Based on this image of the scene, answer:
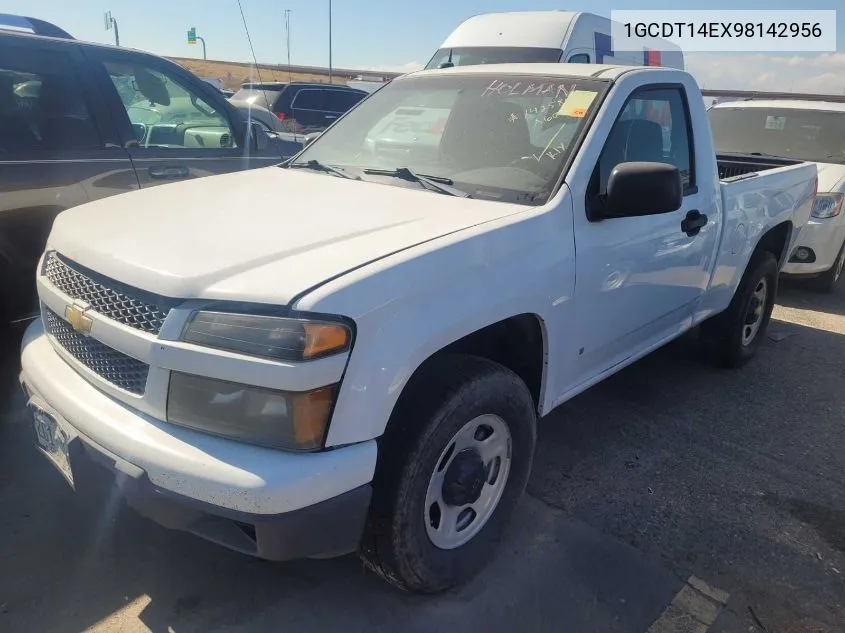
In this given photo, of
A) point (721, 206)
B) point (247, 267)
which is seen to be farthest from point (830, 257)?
point (247, 267)

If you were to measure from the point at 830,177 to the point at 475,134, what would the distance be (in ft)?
16.5

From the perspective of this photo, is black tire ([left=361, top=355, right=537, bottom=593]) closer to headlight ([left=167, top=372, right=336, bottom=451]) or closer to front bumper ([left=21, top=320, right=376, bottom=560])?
front bumper ([left=21, top=320, right=376, bottom=560])

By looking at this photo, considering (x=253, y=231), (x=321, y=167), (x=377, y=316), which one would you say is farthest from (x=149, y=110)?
(x=377, y=316)

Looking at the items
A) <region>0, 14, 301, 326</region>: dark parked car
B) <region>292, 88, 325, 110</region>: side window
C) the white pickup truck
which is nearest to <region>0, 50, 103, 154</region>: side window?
<region>0, 14, 301, 326</region>: dark parked car

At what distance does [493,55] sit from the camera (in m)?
9.58

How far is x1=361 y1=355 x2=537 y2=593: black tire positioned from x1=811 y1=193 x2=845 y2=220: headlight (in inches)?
205

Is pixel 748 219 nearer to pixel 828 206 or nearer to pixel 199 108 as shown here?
pixel 828 206

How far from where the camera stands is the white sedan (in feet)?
21.1

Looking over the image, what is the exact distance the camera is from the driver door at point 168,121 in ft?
13.1

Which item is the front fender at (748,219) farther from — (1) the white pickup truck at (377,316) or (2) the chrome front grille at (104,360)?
(2) the chrome front grille at (104,360)

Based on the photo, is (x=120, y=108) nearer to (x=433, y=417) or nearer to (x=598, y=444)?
(x=433, y=417)

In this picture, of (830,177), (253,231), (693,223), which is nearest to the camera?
(253,231)

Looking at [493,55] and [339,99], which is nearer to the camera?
[493,55]

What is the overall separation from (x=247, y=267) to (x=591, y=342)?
5.09 ft
